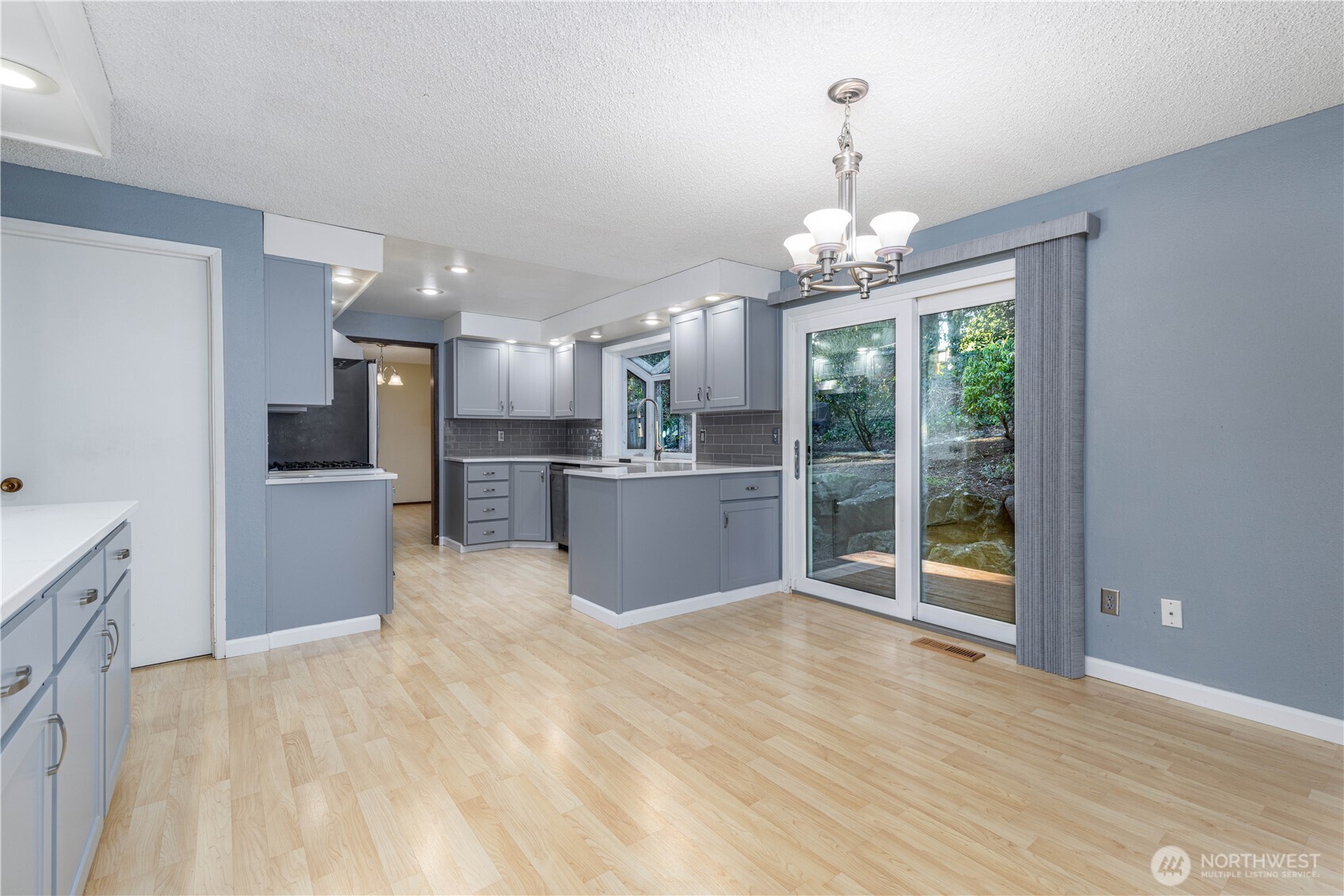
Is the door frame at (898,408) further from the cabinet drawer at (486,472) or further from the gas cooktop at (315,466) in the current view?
the cabinet drawer at (486,472)

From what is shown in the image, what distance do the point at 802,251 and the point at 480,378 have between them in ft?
15.5

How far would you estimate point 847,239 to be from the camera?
2293 millimetres

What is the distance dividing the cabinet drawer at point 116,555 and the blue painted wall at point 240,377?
1257 mm

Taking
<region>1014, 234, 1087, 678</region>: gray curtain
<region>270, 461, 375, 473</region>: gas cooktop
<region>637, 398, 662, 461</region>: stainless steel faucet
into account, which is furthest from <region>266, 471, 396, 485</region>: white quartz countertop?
<region>1014, 234, 1087, 678</region>: gray curtain

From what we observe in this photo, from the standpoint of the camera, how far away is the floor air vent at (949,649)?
3.12 m

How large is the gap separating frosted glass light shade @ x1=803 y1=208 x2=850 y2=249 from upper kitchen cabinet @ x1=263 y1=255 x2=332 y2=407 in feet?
8.95

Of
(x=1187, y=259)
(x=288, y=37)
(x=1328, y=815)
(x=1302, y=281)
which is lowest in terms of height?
(x=1328, y=815)

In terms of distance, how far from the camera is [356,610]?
3512mm

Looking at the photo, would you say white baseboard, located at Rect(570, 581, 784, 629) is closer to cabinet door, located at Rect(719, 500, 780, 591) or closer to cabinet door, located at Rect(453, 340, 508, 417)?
cabinet door, located at Rect(719, 500, 780, 591)

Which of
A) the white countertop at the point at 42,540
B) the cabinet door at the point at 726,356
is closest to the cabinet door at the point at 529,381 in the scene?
the cabinet door at the point at 726,356

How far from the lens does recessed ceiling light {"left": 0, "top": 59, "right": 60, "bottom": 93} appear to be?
1.67 meters

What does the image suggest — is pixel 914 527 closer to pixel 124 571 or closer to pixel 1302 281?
pixel 1302 281

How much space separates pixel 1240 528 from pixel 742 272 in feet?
9.62

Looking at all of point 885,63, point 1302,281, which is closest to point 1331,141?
point 1302,281
